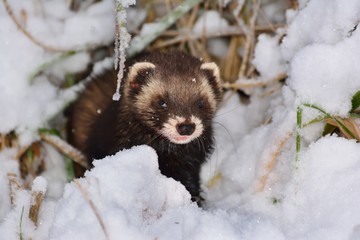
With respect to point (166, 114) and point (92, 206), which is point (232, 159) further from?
point (92, 206)

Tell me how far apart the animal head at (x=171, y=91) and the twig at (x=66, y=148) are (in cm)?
71

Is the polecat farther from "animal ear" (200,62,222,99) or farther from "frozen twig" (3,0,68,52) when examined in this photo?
"frozen twig" (3,0,68,52)

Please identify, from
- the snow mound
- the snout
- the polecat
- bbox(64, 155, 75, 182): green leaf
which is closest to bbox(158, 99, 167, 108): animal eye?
the polecat

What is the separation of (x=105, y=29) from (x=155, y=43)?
425 mm

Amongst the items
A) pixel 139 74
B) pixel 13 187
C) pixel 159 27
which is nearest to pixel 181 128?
pixel 139 74

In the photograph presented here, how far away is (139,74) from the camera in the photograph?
3.54 meters

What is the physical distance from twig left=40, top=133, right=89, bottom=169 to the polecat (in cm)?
15

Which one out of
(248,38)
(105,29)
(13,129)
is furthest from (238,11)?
(13,129)

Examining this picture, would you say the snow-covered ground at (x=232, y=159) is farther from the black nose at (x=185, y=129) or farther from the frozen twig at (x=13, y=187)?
the black nose at (x=185, y=129)

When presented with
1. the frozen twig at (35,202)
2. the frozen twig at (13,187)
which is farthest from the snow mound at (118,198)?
the frozen twig at (13,187)

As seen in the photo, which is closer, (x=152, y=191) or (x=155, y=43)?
(x=152, y=191)

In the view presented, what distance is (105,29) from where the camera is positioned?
4.35 m

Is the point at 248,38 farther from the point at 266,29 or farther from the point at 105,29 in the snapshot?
the point at 105,29

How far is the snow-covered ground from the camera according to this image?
262 cm
